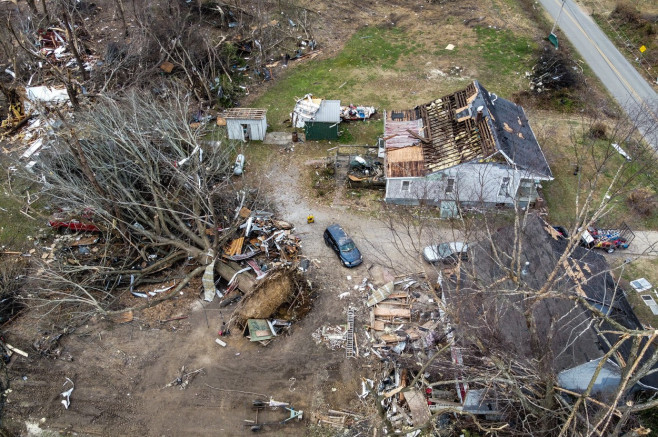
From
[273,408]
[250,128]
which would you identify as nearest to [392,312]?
[273,408]

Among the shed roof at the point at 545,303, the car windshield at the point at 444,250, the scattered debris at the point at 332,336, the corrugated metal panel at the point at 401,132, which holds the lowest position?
the scattered debris at the point at 332,336

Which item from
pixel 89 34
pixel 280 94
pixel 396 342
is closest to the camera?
pixel 396 342

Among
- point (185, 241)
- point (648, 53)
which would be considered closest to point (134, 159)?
point (185, 241)

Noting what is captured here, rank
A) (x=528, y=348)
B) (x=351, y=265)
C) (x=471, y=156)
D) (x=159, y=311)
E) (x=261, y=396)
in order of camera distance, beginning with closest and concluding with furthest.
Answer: (x=528, y=348), (x=261, y=396), (x=159, y=311), (x=351, y=265), (x=471, y=156)

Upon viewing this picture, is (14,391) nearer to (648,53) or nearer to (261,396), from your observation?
(261,396)

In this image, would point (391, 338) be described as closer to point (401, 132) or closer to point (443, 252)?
point (443, 252)

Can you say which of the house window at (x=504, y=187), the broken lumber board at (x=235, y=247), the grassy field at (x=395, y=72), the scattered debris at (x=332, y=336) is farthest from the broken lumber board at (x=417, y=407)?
the grassy field at (x=395, y=72)

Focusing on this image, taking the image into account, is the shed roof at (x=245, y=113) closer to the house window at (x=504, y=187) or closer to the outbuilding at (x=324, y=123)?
the outbuilding at (x=324, y=123)
